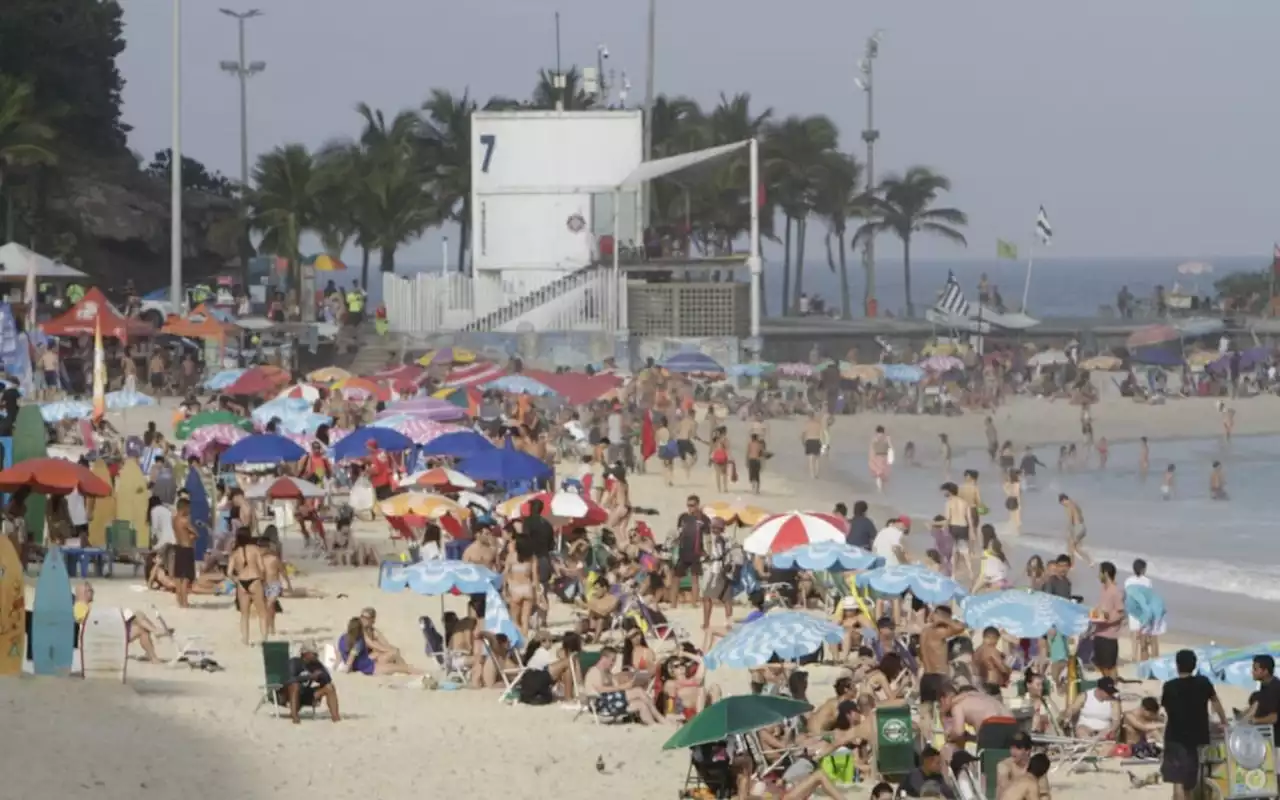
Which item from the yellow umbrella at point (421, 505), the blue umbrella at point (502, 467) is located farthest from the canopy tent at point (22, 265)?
the yellow umbrella at point (421, 505)

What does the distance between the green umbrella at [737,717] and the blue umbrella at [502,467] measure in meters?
10.3

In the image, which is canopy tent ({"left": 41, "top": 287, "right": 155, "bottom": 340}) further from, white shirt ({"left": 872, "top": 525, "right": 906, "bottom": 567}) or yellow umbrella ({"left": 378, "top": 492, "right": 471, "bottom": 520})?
white shirt ({"left": 872, "top": 525, "right": 906, "bottom": 567})

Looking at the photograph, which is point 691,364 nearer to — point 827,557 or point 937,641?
point 827,557

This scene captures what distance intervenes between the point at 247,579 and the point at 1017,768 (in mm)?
8229

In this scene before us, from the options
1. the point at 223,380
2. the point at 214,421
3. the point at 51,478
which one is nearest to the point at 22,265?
the point at 223,380

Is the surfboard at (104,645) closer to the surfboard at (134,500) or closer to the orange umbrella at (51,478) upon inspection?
the orange umbrella at (51,478)

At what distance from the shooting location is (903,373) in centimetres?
4709

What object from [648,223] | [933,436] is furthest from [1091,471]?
[648,223]

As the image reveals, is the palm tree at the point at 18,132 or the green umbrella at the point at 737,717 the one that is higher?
the palm tree at the point at 18,132

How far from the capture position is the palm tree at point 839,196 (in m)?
69.1

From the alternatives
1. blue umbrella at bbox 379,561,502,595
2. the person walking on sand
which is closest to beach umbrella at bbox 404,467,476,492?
blue umbrella at bbox 379,561,502,595

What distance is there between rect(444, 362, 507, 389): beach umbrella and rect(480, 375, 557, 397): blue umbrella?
0.24m

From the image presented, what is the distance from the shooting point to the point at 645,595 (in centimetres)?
2100

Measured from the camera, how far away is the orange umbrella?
64.7 ft
